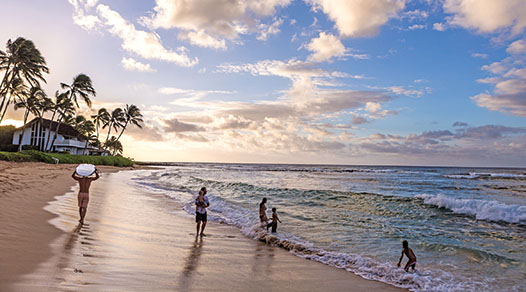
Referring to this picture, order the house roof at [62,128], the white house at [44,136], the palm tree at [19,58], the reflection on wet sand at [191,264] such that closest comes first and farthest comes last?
1. the reflection on wet sand at [191,264]
2. the palm tree at [19,58]
3. the white house at [44,136]
4. the house roof at [62,128]

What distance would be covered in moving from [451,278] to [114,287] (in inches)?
272

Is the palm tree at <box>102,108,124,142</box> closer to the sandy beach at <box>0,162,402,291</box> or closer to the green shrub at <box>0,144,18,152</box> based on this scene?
the green shrub at <box>0,144,18,152</box>

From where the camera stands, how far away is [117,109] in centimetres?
7312

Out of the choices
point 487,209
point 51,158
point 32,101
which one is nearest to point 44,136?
A: point 32,101

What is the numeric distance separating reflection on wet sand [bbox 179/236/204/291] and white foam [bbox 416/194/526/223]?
14.2 m

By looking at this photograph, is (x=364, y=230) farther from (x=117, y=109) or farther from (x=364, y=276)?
(x=117, y=109)

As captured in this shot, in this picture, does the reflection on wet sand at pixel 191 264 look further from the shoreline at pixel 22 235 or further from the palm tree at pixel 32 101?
the palm tree at pixel 32 101

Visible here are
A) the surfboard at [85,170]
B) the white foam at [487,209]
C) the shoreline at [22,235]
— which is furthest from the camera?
the white foam at [487,209]

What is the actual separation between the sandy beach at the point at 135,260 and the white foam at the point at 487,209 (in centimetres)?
1237

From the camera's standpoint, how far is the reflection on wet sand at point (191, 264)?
5323mm

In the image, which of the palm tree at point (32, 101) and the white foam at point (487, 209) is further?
the palm tree at point (32, 101)

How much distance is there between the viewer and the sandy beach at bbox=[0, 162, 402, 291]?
4.93 metres

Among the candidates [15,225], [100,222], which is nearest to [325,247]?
[100,222]

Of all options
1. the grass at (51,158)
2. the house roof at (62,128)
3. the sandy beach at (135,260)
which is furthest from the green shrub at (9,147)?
the sandy beach at (135,260)
